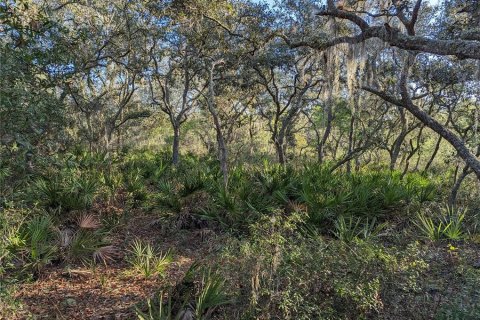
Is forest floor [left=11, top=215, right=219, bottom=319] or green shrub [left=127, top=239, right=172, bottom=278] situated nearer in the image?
forest floor [left=11, top=215, right=219, bottom=319]

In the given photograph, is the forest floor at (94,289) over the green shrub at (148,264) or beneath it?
beneath

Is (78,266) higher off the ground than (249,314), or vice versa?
(249,314)

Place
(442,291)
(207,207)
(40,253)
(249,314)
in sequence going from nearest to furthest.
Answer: (249,314) < (442,291) < (40,253) < (207,207)

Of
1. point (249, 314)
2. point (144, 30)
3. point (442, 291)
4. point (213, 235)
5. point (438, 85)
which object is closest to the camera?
point (249, 314)

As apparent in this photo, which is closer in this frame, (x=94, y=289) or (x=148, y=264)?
(x=94, y=289)

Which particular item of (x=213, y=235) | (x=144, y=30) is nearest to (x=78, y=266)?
(x=213, y=235)

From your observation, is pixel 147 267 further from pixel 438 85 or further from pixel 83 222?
pixel 438 85

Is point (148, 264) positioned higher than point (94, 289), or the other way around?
point (148, 264)

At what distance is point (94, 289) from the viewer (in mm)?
5047

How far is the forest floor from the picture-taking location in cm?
439

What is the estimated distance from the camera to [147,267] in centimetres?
536

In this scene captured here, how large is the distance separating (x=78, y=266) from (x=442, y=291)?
5.53 meters

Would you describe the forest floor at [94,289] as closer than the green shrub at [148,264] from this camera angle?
Yes

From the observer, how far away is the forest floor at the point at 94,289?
14.4ft
